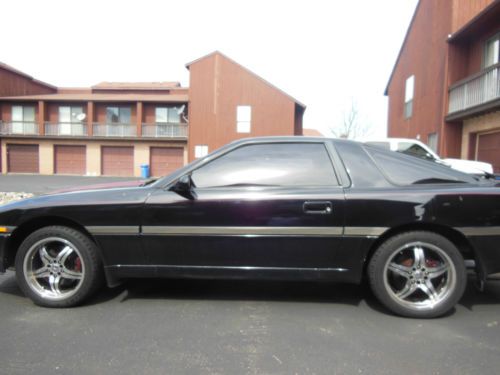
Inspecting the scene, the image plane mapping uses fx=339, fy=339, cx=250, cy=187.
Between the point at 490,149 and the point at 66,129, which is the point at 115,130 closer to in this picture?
the point at 66,129

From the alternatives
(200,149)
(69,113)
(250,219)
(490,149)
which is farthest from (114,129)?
(250,219)

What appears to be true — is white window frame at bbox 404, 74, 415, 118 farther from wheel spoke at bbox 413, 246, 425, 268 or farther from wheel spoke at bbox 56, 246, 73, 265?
wheel spoke at bbox 56, 246, 73, 265

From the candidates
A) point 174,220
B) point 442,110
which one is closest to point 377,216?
point 174,220

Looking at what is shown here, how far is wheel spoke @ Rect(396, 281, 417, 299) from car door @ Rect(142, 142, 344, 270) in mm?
620

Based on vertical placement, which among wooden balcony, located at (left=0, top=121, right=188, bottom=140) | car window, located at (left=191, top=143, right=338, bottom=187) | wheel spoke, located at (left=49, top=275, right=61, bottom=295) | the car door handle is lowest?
wheel spoke, located at (left=49, top=275, right=61, bottom=295)

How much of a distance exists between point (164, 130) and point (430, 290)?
26.6m

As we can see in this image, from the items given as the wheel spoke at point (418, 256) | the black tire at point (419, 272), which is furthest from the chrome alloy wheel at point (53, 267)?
the wheel spoke at point (418, 256)

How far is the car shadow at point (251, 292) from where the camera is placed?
10.6ft

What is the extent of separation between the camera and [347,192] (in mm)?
2850

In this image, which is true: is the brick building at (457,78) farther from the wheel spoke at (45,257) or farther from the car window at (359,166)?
the wheel spoke at (45,257)

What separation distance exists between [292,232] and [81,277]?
6.28 ft

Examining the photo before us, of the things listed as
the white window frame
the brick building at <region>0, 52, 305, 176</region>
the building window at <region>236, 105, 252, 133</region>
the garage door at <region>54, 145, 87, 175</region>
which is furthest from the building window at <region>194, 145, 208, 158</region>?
the white window frame

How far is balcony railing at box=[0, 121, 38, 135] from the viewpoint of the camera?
27672mm

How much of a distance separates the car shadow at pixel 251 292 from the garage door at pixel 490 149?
9429 mm
